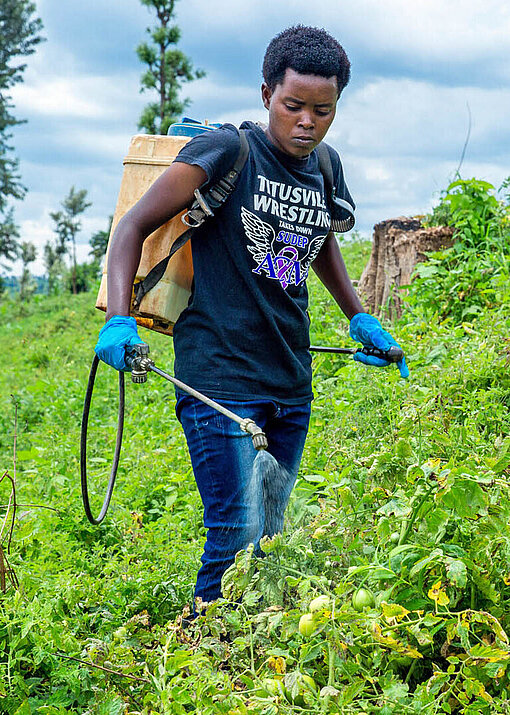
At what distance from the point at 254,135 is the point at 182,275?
551 mm

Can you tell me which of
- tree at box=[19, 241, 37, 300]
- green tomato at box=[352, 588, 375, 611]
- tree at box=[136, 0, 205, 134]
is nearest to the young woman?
green tomato at box=[352, 588, 375, 611]

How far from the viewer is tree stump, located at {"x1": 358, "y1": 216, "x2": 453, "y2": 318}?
682 centimetres

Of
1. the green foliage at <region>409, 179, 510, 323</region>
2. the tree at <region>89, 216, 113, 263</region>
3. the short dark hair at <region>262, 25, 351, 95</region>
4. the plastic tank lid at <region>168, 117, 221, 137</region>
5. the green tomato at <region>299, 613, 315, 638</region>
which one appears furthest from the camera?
the tree at <region>89, 216, 113, 263</region>

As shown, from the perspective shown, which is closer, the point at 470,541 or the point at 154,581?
the point at 470,541

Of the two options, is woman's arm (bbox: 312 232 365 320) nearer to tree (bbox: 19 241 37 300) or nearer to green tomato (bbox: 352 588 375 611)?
green tomato (bbox: 352 588 375 611)

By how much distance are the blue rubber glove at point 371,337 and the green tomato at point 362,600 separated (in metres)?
1.44

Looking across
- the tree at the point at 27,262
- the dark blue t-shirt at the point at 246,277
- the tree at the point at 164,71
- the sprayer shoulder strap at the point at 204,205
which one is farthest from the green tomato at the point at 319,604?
the tree at the point at 27,262

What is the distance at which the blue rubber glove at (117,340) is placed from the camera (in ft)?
8.34

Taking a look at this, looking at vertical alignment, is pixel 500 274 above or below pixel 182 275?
above

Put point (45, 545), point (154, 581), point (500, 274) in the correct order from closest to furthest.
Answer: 1. point (154, 581)
2. point (45, 545)
3. point (500, 274)

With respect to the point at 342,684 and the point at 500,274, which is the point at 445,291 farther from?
the point at 342,684

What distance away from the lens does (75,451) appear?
5590mm

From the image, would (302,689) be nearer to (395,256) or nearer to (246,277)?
(246,277)

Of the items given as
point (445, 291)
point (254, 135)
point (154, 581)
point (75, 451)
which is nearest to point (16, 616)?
point (154, 581)
